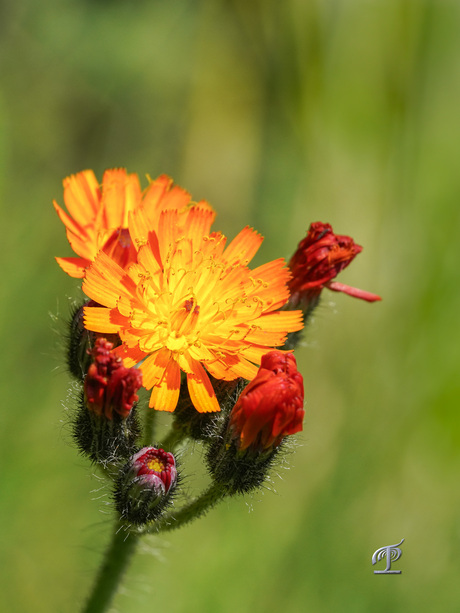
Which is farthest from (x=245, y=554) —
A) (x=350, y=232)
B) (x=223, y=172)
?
(x=223, y=172)

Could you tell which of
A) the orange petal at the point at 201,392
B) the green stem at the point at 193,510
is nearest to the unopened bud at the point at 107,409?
the orange petal at the point at 201,392

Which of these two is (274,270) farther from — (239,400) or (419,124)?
(419,124)

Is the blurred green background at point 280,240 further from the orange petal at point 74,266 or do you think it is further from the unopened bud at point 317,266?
the orange petal at point 74,266

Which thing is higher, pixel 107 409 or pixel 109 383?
pixel 109 383

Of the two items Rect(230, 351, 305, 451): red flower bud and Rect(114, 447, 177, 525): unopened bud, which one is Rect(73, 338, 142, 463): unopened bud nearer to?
Rect(114, 447, 177, 525): unopened bud

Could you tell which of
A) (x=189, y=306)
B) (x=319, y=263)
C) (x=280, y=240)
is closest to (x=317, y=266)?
(x=319, y=263)

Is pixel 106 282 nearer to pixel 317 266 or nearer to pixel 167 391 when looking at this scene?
pixel 167 391
